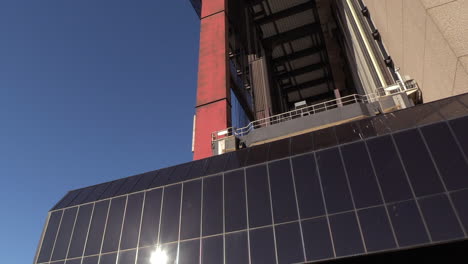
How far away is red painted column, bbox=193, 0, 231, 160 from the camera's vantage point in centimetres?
2942

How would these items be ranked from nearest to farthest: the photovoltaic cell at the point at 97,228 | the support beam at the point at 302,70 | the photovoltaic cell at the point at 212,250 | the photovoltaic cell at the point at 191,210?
the photovoltaic cell at the point at 212,250
the photovoltaic cell at the point at 191,210
the photovoltaic cell at the point at 97,228
the support beam at the point at 302,70

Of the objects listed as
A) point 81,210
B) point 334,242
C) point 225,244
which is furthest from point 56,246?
point 334,242

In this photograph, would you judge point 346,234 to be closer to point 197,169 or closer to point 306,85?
point 197,169

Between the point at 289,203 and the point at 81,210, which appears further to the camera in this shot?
the point at 81,210

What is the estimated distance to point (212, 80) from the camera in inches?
1280

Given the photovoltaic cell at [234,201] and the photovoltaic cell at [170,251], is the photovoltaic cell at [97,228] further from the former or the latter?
the photovoltaic cell at [234,201]

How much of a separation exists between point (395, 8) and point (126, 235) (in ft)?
75.8

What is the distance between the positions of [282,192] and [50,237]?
15.8 m

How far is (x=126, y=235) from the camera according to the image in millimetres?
18922

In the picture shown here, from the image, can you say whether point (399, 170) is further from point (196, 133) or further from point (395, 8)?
point (196, 133)

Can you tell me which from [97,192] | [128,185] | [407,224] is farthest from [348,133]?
[97,192]

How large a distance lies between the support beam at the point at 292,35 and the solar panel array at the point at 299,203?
33.9 m

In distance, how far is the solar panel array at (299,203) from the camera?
45.3 ft

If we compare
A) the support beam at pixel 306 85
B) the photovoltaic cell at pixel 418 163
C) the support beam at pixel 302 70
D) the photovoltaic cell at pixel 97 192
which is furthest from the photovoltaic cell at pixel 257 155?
the support beam at pixel 306 85
